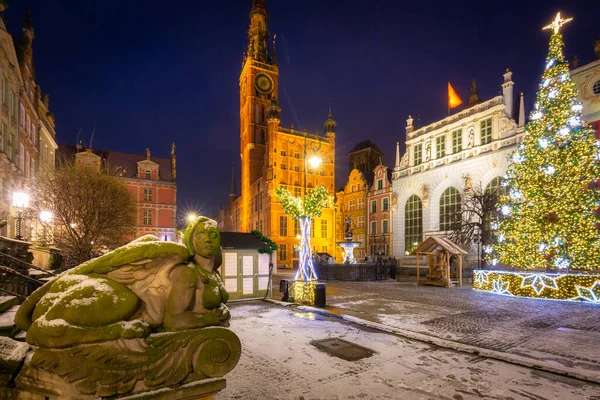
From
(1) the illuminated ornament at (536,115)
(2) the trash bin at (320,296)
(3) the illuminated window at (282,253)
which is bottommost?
(3) the illuminated window at (282,253)

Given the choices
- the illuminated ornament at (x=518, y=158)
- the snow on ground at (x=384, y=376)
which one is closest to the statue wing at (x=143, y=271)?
the snow on ground at (x=384, y=376)

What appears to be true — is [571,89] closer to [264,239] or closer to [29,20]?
[264,239]

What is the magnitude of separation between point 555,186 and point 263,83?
162 feet

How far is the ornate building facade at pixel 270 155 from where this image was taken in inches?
1753

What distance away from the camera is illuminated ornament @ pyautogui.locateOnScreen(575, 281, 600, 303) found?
501 inches

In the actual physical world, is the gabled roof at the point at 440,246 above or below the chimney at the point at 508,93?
below

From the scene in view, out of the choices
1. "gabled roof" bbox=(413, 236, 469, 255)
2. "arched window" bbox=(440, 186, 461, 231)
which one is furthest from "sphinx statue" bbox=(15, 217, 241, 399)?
"arched window" bbox=(440, 186, 461, 231)

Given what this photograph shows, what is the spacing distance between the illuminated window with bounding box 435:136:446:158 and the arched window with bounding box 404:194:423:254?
210 inches

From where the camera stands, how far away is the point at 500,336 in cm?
784

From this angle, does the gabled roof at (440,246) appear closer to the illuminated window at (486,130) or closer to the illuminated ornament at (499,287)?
the illuminated ornament at (499,287)

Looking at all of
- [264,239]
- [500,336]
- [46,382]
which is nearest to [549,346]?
[500,336]

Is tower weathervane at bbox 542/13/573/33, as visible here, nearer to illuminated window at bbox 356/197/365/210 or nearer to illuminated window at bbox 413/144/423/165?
illuminated window at bbox 413/144/423/165

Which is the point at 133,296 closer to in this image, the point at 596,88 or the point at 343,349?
the point at 343,349

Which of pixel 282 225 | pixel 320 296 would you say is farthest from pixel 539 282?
pixel 282 225
